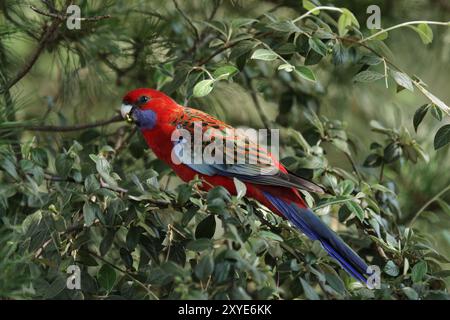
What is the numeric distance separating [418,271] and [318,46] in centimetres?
74

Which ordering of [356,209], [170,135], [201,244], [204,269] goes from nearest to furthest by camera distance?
1. [204,269]
2. [201,244]
3. [356,209]
4. [170,135]

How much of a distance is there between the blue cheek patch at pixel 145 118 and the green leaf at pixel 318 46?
726mm

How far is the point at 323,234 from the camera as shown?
2277 millimetres

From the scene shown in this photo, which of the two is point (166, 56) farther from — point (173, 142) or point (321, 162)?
point (321, 162)

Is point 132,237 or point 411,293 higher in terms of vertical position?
point 132,237

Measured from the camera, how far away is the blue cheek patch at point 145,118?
2.67m

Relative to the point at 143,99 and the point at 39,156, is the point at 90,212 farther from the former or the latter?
the point at 143,99

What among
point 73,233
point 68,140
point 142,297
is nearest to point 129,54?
point 68,140

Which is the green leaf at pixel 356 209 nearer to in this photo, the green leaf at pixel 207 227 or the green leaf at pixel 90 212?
the green leaf at pixel 207 227

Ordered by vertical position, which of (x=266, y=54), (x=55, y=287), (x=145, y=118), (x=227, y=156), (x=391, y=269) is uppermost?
(x=266, y=54)

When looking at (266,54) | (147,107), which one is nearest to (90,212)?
(266,54)

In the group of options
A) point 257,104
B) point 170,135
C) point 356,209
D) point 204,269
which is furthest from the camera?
point 257,104

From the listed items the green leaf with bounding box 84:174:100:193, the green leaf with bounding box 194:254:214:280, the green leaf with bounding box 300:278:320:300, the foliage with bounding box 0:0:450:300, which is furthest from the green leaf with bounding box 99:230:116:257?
the green leaf with bounding box 300:278:320:300
